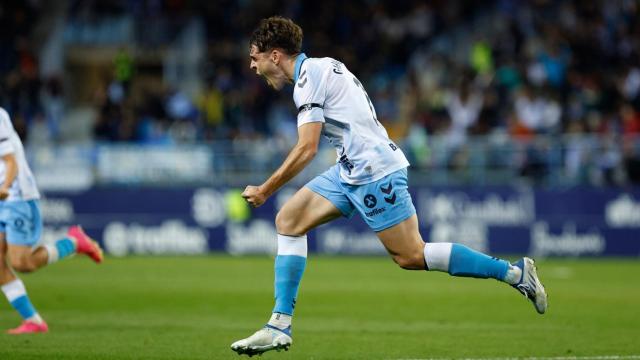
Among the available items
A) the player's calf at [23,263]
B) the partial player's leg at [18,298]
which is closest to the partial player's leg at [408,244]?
the partial player's leg at [18,298]

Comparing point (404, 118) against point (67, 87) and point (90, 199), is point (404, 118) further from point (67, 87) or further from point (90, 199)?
point (67, 87)

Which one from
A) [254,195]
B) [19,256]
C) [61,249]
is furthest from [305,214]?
[61,249]

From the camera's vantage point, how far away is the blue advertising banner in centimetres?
2319

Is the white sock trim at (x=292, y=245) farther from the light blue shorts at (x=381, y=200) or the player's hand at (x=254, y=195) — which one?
the player's hand at (x=254, y=195)

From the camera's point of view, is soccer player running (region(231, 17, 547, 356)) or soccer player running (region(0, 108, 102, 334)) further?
soccer player running (region(0, 108, 102, 334))

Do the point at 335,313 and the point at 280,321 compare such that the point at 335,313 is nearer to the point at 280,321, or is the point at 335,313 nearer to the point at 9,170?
the point at 9,170

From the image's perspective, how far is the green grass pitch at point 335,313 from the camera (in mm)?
10508

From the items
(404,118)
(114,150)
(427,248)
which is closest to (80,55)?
(114,150)

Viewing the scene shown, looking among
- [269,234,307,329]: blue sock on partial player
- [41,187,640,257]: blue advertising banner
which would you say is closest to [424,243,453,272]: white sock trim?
[269,234,307,329]: blue sock on partial player

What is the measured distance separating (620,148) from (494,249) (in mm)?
3100

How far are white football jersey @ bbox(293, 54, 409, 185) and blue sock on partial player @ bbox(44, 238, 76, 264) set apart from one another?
4.73 metres

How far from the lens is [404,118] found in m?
27.0

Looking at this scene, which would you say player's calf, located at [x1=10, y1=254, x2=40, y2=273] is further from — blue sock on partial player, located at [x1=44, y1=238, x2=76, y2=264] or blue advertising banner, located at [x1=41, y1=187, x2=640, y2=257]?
blue advertising banner, located at [x1=41, y1=187, x2=640, y2=257]

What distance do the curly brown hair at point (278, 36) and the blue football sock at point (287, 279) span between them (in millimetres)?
1561
